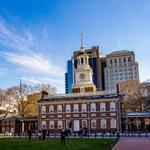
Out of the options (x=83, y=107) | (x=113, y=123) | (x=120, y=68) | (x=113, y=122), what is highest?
(x=120, y=68)

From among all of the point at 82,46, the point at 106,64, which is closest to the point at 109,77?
the point at 106,64

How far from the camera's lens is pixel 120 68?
158000mm

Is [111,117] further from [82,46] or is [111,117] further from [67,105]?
[82,46]

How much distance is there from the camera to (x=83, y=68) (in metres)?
65.0

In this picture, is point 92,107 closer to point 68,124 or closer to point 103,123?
point 103,123

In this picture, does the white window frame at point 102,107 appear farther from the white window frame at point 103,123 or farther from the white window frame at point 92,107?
the white window frame at point 103,123

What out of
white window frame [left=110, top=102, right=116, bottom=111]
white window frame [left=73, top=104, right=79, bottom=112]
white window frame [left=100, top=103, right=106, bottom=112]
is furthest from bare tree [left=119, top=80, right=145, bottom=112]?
white window frame [left=73, top=104, right=79, bottom=112]

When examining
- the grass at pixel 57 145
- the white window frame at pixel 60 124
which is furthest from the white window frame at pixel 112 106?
the grass at pixel 57 145

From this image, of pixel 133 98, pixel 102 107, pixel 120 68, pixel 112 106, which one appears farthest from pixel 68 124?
pixel 120 68

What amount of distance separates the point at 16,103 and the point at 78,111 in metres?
21.6

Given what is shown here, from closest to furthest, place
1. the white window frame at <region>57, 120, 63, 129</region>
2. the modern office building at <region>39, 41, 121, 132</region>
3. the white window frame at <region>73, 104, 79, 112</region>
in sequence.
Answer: the modern office building at <region>39, 41, 121, 132</region>, the white window frame at <region>73, 104, 79, 112</region>, the white window frame at <region>57, 120, 63, 129</region>

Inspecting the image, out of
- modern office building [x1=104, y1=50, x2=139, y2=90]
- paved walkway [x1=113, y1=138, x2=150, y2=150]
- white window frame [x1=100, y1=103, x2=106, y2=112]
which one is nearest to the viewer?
paved walkway [x1=113, y1=138, x2=150, y2=150]

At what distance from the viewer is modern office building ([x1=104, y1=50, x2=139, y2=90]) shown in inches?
6093

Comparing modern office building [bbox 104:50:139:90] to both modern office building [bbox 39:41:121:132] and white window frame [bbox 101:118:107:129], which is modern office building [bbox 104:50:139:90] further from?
white window frame [bbox 101:118:107:129]
